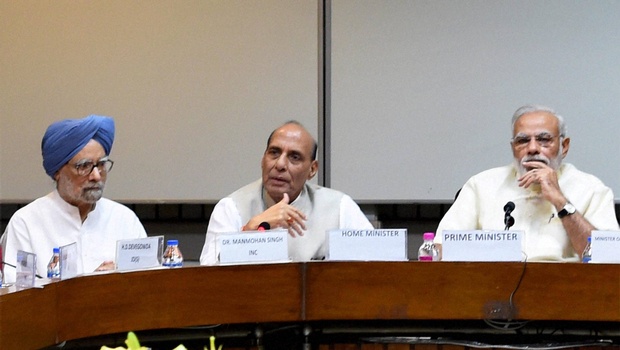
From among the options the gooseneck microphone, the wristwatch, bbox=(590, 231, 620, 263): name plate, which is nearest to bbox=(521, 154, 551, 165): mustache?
the wristwatch

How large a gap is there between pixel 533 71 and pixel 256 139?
4.91ft

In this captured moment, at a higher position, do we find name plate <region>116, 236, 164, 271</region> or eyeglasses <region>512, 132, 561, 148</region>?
eyeglasses <region>512, 132, 561, 148</region>

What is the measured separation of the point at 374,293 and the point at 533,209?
0.99 meters

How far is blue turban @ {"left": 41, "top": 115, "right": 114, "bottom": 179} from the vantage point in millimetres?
3502

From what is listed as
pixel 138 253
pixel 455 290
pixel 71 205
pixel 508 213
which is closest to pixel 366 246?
pixel 455 290

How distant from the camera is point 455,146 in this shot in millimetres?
4949

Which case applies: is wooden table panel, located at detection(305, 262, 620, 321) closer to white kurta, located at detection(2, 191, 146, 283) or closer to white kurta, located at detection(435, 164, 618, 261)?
white kurta, located at detection(435, 164, 618, 261)

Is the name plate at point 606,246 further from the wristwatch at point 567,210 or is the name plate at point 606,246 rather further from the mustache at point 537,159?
the mustache at point 537,159

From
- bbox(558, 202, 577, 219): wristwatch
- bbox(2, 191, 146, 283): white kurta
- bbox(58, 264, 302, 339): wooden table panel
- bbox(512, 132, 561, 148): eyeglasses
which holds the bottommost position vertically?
bbox(58, 264, 302, 339): wooden table panel

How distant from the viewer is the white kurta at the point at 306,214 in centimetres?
368

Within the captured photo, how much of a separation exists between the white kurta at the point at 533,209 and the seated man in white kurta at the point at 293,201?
44 cm

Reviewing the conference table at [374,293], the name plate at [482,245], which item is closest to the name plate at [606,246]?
the conference table at [374,293]

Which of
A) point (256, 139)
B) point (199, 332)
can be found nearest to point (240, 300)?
point (199, 332)

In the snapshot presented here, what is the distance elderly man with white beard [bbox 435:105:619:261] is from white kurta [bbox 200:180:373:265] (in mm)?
398
